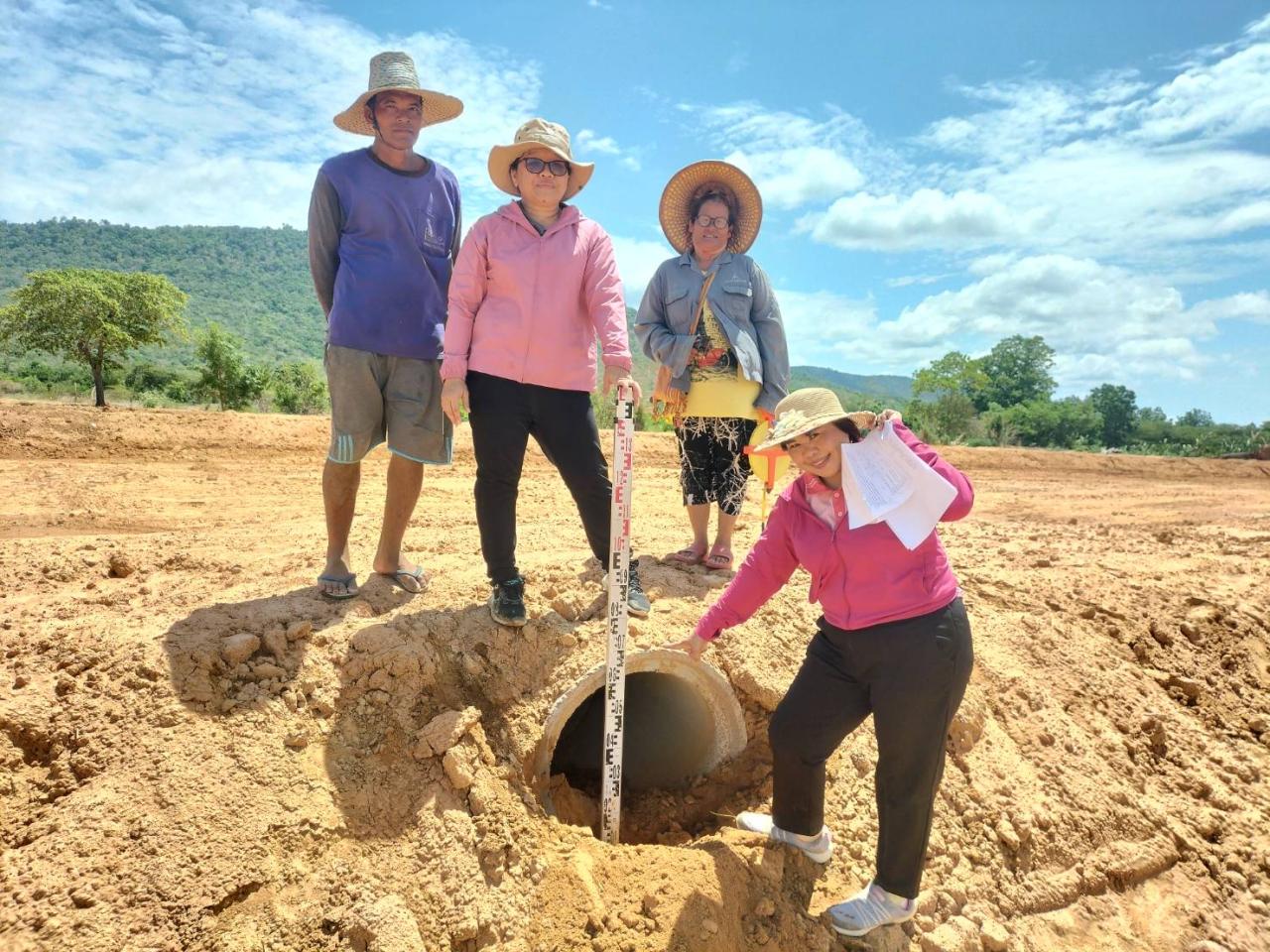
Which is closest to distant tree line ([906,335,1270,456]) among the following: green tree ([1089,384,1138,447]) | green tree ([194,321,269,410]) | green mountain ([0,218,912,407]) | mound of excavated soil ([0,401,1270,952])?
green tree ([1089,384,1138,447])

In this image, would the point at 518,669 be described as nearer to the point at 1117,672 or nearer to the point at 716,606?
the point at 716,606

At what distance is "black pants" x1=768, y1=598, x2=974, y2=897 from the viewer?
2.40m

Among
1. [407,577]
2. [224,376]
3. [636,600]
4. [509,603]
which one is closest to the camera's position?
[509,603]

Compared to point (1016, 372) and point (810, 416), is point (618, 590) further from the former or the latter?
point (1016, 372)

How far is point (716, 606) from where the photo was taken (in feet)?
9.15

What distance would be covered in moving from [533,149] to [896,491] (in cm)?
199

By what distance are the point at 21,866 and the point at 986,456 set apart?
1537 centimetres

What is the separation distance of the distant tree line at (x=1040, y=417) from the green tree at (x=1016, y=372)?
48mm

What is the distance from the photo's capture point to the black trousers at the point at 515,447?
126 inches

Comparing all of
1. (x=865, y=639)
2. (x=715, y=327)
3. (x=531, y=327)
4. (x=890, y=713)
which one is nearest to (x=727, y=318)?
(x=715, y=327)

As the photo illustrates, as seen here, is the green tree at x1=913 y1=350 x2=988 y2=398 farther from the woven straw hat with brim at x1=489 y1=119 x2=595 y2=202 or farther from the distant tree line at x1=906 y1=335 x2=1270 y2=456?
the woven straw hat with brim at x1=489 y1=119 x2=595 y2=202

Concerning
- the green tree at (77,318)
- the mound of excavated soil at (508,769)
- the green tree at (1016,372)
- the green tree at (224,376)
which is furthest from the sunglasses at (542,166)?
the green tree at (1016,372)

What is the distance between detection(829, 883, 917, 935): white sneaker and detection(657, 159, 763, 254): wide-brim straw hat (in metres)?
3.15

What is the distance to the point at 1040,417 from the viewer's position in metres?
27.6
